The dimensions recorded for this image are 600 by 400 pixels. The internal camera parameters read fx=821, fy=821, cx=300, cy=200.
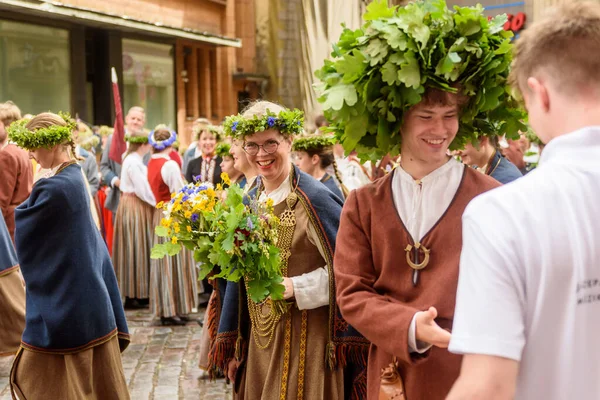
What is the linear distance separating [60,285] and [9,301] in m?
2.42

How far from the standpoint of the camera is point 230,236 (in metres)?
3.70

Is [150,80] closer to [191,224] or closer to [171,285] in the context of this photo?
[171,285]

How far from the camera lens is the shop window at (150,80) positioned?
19.2 metres

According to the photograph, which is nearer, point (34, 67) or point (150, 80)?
point (34, 67)

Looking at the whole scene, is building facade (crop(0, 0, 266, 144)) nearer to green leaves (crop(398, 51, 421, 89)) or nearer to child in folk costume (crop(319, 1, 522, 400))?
child in folk costume (crop(319, 1, 522, 400))

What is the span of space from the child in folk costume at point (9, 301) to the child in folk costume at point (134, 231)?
2183 millimetres

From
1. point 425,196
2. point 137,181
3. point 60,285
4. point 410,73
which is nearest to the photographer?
point 410,73

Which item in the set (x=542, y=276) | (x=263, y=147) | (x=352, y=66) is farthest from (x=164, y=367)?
(x=542, y=276)

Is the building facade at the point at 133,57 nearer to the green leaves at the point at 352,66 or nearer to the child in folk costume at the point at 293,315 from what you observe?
the child in folk costume at the point at 293,315

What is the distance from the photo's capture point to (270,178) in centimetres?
422

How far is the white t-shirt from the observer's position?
1679 mm

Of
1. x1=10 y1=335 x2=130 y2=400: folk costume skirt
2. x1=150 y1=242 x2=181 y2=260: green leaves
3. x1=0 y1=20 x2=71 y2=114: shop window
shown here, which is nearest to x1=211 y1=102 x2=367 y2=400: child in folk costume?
x1=150 y1=242 x2=181 y2=260: green leaves

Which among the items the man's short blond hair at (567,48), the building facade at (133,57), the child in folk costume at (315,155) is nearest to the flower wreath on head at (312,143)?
the child in folk costume at (315,155)

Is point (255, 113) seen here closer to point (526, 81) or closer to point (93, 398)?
point (93, 398)
